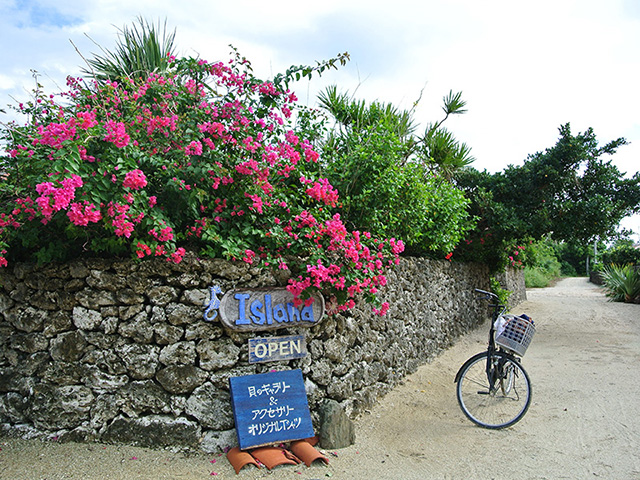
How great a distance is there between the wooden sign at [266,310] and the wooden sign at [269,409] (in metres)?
0.40

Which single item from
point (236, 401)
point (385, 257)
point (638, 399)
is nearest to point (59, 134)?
point (236, 401)

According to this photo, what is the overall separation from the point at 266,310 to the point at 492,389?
2.34 m

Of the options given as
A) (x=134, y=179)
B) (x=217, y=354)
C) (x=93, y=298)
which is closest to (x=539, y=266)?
(x=217, y=354)

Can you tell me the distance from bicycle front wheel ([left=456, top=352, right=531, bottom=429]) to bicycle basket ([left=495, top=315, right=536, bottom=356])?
0.20 meters

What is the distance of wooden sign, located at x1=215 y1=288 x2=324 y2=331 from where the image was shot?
3.49m

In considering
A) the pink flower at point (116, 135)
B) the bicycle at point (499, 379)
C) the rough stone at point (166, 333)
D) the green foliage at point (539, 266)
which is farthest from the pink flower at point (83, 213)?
the green foliage at point (539, 266)

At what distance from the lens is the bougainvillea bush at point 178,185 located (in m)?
3.03

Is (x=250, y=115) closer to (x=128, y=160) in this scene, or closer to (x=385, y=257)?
(x=128, y=160)

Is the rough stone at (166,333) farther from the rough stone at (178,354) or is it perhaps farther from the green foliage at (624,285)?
the green foliage at (624,285)

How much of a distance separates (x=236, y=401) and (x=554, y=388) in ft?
12.8

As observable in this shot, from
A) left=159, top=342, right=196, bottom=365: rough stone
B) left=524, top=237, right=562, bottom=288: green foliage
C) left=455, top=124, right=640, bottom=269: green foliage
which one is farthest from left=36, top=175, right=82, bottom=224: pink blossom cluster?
left=524, top=237, right=562, bottom=288: green foliage

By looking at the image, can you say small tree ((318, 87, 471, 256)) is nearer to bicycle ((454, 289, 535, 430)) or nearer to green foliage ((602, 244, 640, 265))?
bicycle ((454, 289, 535, 430))

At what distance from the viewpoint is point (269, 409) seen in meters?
3.42

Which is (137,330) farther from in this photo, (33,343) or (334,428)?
(334,428)
